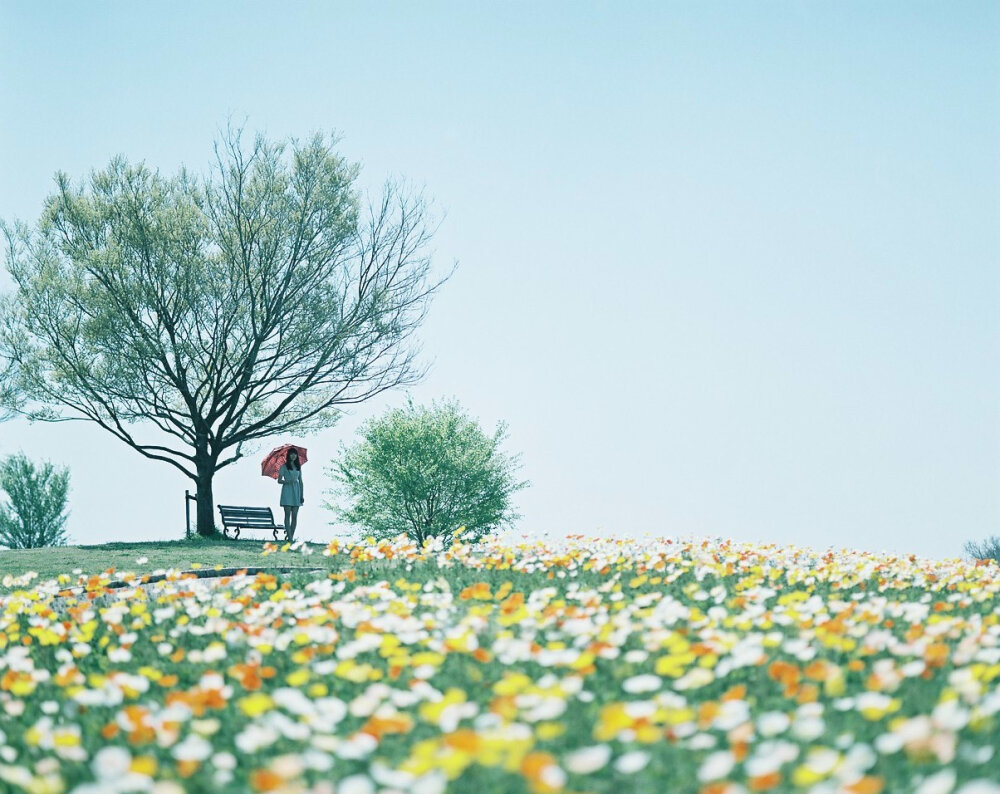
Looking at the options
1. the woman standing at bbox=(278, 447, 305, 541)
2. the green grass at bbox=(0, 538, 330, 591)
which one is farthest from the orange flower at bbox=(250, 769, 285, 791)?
the woman standing at bbox=(278, 447, 305, 541)

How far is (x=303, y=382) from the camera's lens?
21.6 meters

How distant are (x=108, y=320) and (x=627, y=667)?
1791 cm

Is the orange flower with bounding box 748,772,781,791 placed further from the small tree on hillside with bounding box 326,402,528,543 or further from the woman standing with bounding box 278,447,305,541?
the small tree on hillside with bounding box 326,402,528,543

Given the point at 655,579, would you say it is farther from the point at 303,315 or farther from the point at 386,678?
the point at 303,315

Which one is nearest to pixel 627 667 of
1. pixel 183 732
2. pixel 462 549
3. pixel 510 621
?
pixel 510 621

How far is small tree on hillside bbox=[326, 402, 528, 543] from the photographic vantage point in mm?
22719

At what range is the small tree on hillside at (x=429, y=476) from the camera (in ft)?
74.5

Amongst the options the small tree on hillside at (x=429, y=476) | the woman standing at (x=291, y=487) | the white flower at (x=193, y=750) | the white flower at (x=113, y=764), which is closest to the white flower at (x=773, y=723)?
the white flower at (x=193, y=750)

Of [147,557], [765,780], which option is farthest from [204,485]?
[765,780]

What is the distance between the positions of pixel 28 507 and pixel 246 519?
1091cm

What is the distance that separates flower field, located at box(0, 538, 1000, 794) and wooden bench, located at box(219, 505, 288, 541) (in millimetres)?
13841

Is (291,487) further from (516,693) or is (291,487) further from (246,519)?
(516,693)

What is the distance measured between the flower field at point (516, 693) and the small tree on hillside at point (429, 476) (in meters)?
14.8

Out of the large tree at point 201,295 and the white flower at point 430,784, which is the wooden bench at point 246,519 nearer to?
the large tree at point 201,295
